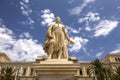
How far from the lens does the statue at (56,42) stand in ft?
23.7

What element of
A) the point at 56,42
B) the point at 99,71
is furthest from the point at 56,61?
the point at 99,71

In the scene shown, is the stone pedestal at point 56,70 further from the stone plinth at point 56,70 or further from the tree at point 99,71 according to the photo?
the tree at point 99,71

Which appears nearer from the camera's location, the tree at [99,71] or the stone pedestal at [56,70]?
the stone pedestal at [56,70]

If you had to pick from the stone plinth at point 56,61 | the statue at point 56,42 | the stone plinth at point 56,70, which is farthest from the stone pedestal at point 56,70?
the statue at point 56,42

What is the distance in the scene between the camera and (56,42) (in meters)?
7.40

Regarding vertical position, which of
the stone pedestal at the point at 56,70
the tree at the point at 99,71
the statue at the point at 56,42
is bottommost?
the stone pedestal at the point at 56,70

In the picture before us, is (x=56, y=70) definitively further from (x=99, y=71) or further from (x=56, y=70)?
(x=99, y=71)

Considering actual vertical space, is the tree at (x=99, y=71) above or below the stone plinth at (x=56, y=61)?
above

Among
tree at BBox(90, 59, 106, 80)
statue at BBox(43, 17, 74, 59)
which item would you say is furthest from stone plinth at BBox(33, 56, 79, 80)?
tree at BBox(90, 59, 106, 80)

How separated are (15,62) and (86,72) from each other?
26.8m

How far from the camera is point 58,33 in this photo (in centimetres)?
758

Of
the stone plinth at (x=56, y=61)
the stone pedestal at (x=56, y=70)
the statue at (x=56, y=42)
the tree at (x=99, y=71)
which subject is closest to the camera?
the stone pedestal at (x=56, y=70)

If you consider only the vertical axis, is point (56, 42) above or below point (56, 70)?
above

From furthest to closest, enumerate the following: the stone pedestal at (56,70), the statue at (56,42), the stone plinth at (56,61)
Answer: the statue at (56,42) → the stone plinth at (56,61) → the stone pedestal at (56,70)
